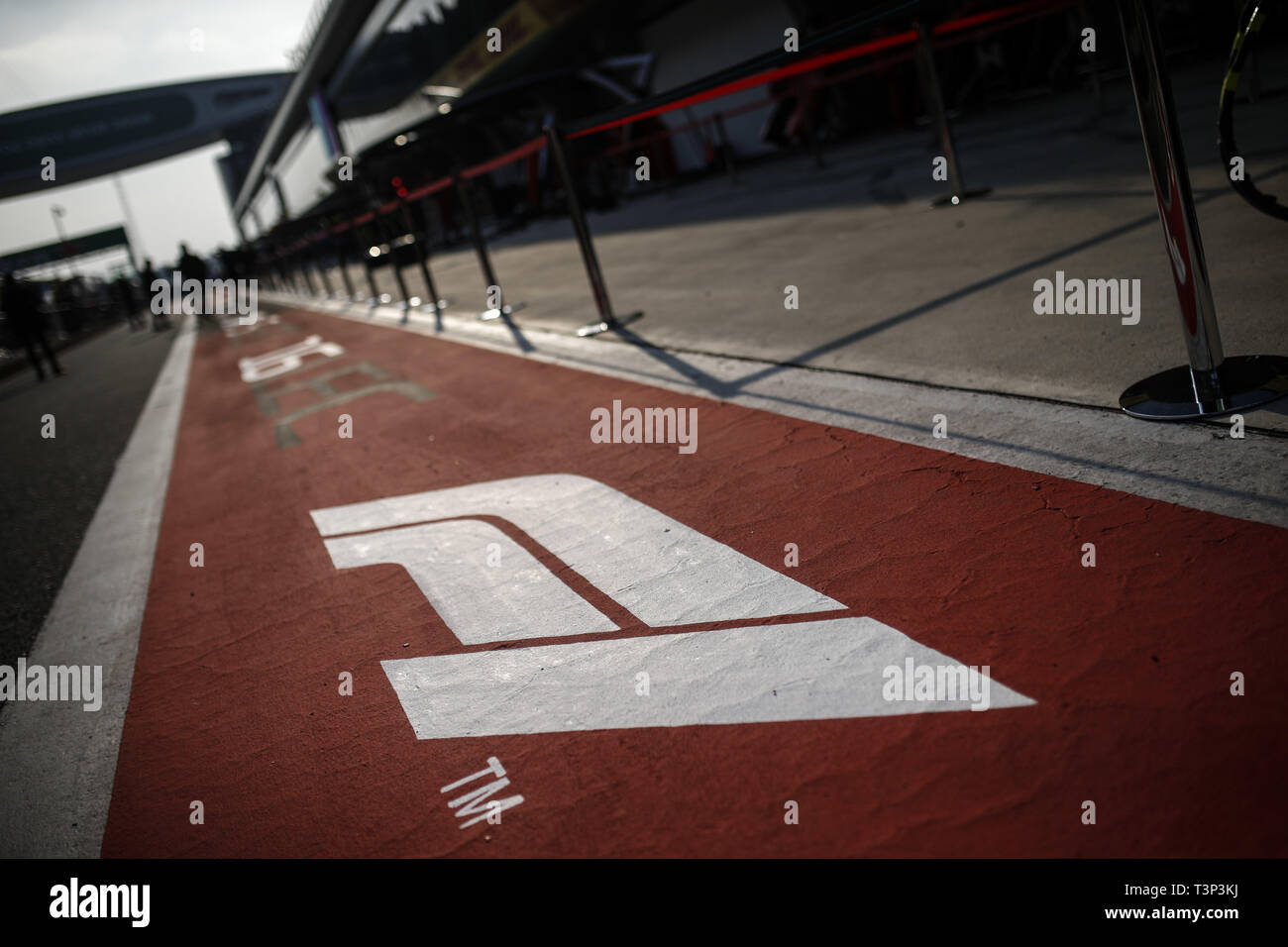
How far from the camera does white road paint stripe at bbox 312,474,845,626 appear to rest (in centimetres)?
241

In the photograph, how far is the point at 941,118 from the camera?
6.87m

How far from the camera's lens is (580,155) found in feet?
77.5

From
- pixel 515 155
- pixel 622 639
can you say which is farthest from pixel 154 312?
pixel 622 639

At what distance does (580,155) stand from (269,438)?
1921 cm

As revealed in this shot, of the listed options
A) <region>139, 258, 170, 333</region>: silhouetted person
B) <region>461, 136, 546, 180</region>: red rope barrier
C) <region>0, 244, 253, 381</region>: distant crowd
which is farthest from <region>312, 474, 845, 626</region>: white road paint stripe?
<region>139, 258, 170, 333</region>: silhouetted person

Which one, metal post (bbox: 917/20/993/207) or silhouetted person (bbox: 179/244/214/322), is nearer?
metal post (bbox: 917/20/993/207)

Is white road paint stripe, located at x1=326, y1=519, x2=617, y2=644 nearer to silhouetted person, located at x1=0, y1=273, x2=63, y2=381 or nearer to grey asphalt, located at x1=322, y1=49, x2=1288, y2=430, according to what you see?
grey asphalt, located at x1=322, y1=49, x2=1288, y2=430

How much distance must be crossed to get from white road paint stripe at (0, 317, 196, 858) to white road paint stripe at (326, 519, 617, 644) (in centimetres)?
89

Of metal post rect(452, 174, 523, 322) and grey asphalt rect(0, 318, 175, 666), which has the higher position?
metal post rect(452, 174, 523, 322)

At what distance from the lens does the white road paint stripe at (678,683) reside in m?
1.94

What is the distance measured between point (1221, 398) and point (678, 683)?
189 cm

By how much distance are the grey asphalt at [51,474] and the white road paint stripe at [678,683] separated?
221 centimetres

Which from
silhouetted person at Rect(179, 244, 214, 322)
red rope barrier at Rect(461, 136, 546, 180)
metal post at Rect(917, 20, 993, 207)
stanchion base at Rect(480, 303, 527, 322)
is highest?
silhouetted person at Rect(179, 244, 214, 322)
